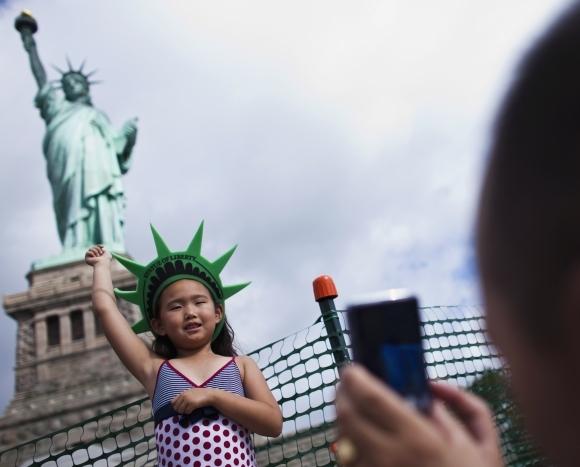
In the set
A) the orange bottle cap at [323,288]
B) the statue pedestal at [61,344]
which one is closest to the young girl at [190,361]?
the orange bottle cap at [323,288]

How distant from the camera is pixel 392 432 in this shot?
1.80 feet

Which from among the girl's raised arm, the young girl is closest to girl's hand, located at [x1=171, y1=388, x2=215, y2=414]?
the young girl

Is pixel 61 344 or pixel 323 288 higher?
pixel 61 344

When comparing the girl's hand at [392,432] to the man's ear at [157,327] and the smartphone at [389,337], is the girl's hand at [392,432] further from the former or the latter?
the man's ear at [157,327]

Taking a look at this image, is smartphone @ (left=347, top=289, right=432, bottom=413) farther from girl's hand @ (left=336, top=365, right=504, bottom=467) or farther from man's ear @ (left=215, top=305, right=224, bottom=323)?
man's ear @ (left=215, top=305, right=224, bottom=323)

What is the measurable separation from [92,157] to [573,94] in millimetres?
16759

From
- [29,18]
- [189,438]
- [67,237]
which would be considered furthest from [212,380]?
[29,18]

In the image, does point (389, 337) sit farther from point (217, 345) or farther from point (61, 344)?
point (61, 344)

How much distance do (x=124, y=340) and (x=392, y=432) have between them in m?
1.99

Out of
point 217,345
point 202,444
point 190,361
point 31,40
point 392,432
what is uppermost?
point 31,40

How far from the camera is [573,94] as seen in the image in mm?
475

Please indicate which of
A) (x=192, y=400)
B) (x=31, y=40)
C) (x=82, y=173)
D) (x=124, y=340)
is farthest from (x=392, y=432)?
(x=31, y=40)

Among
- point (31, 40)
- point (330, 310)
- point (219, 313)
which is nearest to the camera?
point (219, 313)

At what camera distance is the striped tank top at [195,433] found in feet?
6.86
